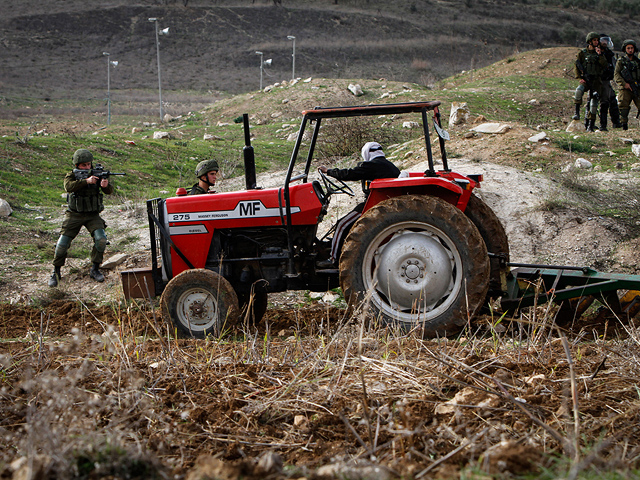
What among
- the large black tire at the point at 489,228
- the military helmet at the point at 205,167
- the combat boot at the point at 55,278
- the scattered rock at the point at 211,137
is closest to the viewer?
the large black tire at the point at 489,228

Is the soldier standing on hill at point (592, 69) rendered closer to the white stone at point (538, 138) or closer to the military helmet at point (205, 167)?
the white stone at point (538, 138)

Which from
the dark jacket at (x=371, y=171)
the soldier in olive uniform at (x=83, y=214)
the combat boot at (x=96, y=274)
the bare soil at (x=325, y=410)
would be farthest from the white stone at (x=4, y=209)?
the dark jacket at (x=371, y=171)

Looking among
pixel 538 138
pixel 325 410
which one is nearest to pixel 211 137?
pixel 538 138

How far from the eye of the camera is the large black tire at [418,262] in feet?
16.0

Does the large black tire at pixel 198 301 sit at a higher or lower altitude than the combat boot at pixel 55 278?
higher

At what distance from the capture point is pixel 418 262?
16.6ft

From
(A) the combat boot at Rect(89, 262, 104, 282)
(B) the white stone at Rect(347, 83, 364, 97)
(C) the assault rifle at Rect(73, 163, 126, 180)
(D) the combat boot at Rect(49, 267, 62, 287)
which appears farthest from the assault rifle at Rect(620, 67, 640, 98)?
(D) the combat boot at Rect(49, 267, 62, 287)

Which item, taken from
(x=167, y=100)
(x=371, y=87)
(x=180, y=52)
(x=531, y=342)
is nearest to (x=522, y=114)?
(x=371, y=87)

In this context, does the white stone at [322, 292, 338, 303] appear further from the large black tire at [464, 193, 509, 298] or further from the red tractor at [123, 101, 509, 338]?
the large black tire at [464, 193, 509, 298]

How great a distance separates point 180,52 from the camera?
179 feet

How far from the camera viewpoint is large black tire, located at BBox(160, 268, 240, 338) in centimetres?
554

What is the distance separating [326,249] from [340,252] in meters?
0.24

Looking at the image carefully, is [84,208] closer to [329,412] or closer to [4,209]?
[4,209]

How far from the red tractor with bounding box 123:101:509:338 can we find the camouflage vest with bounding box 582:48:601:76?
31.2 feet
